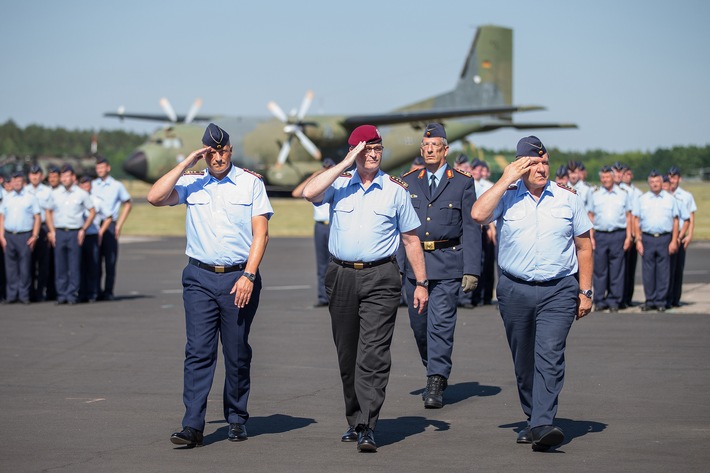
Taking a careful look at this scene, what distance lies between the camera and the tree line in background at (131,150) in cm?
4804

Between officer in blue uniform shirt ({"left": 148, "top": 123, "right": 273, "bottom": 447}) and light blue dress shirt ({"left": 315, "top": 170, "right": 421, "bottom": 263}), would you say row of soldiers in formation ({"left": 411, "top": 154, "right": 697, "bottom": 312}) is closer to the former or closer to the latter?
light blue dress shirt ({"left": 315, "top": 170, "right": 421, "bottom": 263})

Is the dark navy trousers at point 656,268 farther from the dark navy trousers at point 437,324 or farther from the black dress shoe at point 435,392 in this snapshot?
the black dress shoe at point 435,392

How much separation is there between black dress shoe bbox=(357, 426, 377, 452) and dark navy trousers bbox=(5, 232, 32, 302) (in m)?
11.7

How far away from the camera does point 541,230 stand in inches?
309

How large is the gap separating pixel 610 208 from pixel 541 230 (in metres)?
8.91

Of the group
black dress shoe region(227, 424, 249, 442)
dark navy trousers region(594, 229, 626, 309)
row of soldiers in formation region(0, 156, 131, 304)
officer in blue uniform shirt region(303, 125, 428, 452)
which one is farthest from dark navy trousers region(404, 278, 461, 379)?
row of soldiers in formation region(0, 156, 131, 304)

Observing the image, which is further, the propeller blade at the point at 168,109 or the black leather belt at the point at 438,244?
the propeller blade at the point at 168,109

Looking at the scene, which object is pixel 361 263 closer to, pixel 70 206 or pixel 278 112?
pixel 70 206

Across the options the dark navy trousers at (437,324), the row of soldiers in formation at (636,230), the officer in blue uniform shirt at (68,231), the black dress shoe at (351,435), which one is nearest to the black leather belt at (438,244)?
the dark navy trousers at (437,324)

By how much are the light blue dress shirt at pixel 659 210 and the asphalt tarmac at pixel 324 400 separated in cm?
122

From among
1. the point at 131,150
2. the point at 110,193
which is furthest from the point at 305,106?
the point at 131,150

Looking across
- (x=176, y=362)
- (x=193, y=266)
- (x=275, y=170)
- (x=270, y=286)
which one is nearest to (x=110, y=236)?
(x=270, y=286)

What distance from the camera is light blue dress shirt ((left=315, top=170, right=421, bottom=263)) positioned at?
7871 mm

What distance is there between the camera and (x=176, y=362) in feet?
38.0
